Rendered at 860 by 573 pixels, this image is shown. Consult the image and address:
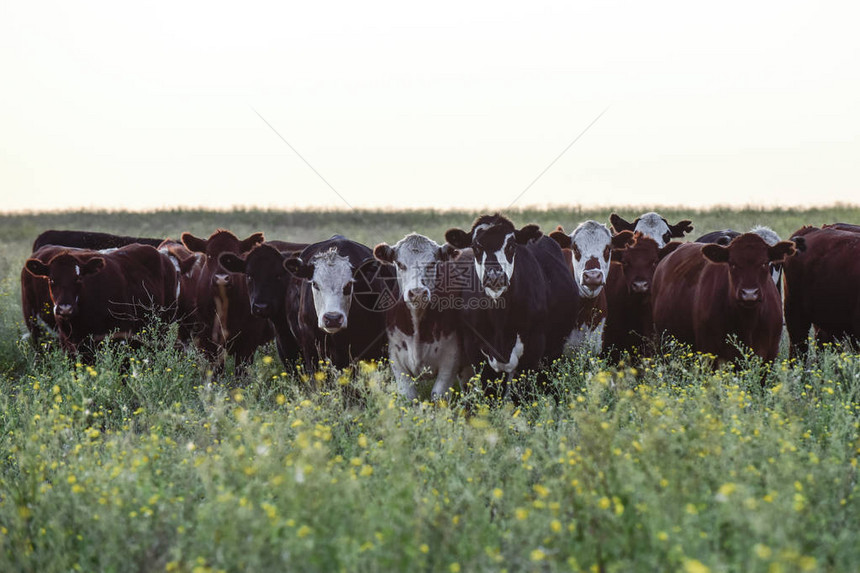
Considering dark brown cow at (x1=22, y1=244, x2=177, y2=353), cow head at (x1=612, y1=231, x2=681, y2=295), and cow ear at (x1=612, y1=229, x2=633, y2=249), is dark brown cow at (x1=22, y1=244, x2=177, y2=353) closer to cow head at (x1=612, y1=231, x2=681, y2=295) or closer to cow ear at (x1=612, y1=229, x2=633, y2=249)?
cow ear at (x1=612, y1=229, x2=633, y2=249)

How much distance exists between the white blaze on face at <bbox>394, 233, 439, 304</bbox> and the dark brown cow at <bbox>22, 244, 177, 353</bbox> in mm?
3198

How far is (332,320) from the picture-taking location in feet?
24.6

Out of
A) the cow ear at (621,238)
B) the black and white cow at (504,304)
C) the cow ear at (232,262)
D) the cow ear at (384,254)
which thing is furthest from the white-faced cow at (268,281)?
the cow ear at (621,238)

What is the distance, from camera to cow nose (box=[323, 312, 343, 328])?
24.5 ft

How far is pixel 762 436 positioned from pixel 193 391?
591cm

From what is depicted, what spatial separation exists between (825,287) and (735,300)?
2.35 meters

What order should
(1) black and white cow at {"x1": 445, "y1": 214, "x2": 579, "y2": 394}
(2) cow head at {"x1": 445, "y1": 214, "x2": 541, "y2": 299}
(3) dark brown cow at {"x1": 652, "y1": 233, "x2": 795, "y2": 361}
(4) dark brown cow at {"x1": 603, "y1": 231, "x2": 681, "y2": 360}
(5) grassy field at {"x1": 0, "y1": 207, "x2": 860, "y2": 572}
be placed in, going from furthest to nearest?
1. (4) dark brown cow at {"x1": 603, "y1": 231, "x2": 681, "y2": 360}
2. (3) dark brown cow at {"x1": 652, "y1": 233, "x2": 795, "y2": 361}
3. (1) black and white cow at {"x1": 445, "y1": 214, "x2": 579, "y2": 394}
4. (2) cow head at {"x1": 445, "y1": 214, "x2": 541, "y2": 299}
5. (5) grassy field at {"x1": 0, "y1": 207, "x2": 860, "y2": 572}

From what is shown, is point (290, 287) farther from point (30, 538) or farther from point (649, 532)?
point (649, 532)

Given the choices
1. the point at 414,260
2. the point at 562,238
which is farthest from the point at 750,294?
the point at 414,260

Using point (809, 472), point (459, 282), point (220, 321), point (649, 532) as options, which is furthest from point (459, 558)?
point (220, 321)

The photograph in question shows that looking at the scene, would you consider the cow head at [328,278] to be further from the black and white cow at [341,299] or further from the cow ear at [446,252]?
the cow ear at [446,252]

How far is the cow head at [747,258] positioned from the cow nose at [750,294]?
81 mm

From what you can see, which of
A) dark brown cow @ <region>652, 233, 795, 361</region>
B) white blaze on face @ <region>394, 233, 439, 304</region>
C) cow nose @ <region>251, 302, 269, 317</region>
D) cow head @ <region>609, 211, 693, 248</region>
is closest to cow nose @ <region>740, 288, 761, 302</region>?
dark brown cow @ <region>652, 233, 795, 361</region>

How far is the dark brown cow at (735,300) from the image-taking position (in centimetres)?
781
